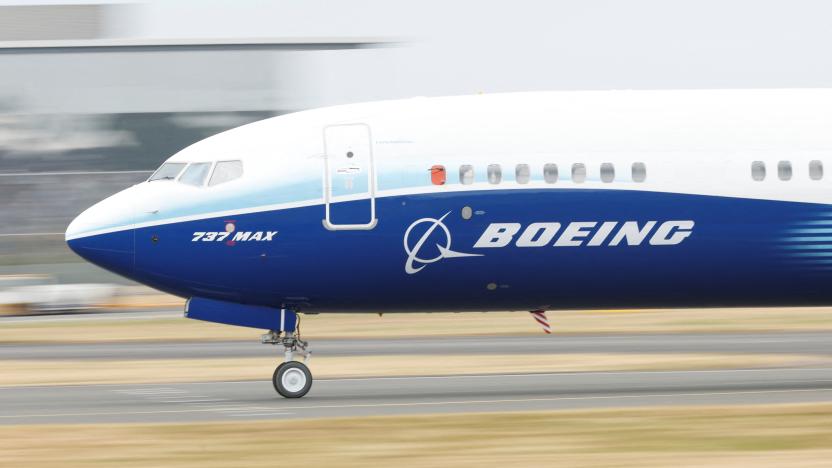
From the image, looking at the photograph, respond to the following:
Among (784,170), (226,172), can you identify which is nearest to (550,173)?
(784,170)

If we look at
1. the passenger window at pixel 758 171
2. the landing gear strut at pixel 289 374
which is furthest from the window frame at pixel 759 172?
the landing gear strut at pixel 289 374

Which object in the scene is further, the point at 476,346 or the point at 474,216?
the point at 476,346

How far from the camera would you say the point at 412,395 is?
67.9 ft

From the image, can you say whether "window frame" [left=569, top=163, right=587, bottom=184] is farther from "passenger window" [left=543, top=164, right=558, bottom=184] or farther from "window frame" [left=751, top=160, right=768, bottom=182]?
"window frame" [left=751, top=160, right=768, bottom=182]

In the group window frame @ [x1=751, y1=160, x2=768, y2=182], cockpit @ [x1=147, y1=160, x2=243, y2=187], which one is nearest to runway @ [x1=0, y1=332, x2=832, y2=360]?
window frame @ [x1=751, y1=160, x2=768, y2=182]

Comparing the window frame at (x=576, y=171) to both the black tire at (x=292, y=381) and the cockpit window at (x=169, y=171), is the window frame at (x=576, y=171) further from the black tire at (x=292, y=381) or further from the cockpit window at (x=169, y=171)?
the cockpit window at (x=169, y=171)

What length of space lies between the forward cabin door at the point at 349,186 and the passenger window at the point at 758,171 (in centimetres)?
515

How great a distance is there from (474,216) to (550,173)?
119 cm

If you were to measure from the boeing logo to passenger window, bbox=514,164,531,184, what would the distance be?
60 centimetres

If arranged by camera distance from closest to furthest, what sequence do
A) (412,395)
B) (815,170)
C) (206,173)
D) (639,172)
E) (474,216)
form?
(474,216), (639,172), (206,173), (815,170), (412,395)

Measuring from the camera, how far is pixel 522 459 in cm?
1448

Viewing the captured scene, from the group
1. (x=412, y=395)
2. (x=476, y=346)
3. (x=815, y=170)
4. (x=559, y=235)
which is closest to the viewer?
(x=559, y=235)

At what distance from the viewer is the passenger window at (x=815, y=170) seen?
20139 mm

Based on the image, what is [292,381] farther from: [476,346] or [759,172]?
[476,346]
